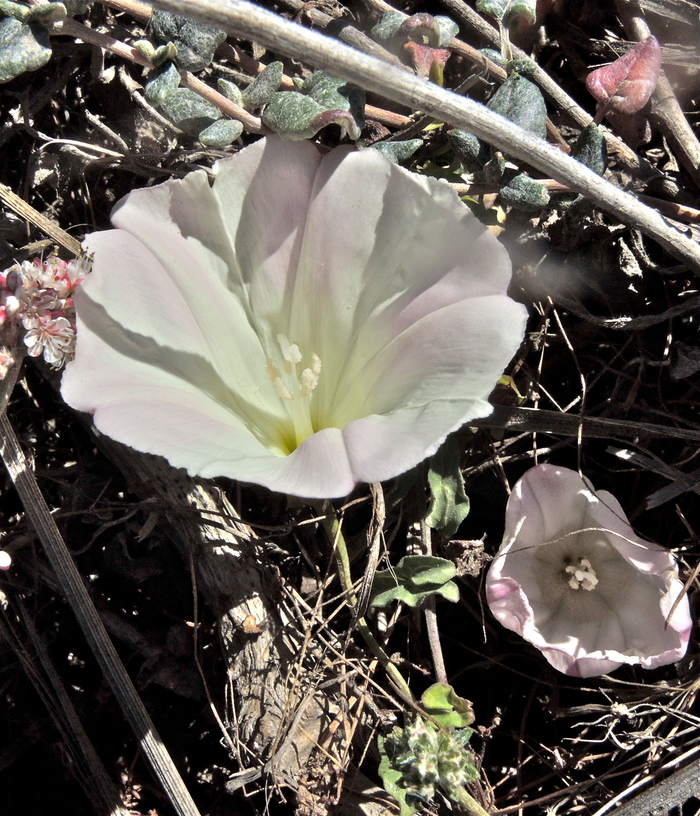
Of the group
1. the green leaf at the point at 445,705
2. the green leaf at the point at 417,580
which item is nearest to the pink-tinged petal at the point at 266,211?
the green leaf at the point at 417,580

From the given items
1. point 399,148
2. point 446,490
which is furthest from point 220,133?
point 446,490

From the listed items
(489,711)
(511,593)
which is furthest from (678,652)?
(489,711)

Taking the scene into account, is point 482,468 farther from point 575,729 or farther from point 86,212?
point 86,212

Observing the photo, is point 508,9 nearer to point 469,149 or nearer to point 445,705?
point 469,149

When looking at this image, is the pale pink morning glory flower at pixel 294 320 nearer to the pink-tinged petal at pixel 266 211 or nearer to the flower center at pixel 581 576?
the pink-tinged petal at pixel 266 211

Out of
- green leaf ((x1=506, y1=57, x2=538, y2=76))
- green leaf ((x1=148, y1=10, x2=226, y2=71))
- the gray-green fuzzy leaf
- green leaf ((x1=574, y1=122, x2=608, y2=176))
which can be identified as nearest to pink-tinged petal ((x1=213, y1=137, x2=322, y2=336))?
the gray-green fuzzy leaf
